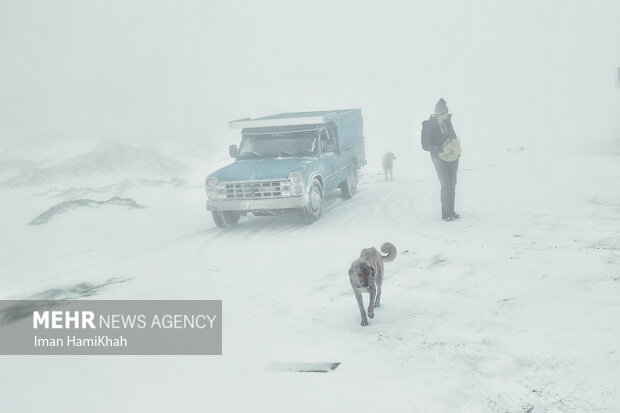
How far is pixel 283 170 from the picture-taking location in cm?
905

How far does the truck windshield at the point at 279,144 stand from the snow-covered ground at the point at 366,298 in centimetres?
141

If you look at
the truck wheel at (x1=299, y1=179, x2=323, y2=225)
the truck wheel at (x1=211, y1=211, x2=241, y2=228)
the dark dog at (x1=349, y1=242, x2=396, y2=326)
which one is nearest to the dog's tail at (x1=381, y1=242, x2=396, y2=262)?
the dark dog at (x1=349, y1=242, x2=396, y2=326)

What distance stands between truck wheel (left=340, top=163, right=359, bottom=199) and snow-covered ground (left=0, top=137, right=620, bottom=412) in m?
0.33

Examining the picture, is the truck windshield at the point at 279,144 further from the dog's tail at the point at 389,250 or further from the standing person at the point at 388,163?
the dog's tail at the point at 389,250

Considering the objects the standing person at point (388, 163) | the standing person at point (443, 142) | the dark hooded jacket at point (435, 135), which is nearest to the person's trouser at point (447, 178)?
the standing person at point (443, 142)

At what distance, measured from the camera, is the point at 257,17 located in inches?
5546

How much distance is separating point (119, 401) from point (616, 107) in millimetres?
45421

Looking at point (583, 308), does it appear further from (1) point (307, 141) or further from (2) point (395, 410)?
(1) point (307, 141)

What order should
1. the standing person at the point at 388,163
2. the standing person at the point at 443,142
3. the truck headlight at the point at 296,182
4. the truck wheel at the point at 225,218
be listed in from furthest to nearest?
the standing person at the point at 388,163
the truck wheel at the point at 225,218
the truck headlight at the point at 296,182
the standing person at the point at 443,142

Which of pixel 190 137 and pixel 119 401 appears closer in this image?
pixel 119 401

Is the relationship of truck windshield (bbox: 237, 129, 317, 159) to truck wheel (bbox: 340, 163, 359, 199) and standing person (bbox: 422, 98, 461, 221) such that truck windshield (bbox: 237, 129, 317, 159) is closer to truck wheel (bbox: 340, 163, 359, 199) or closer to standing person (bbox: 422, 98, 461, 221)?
truck wheel (bbox: 340, 163, 359, 199)

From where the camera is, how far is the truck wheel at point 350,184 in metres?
11.8

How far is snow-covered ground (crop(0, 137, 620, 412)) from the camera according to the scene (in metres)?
3.67

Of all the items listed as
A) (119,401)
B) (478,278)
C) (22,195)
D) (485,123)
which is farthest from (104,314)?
(485,123)
